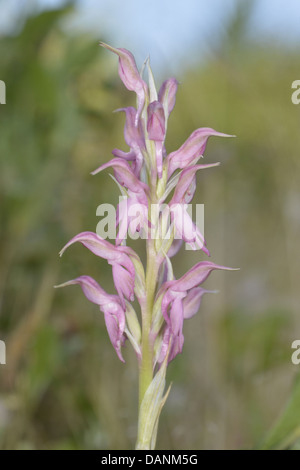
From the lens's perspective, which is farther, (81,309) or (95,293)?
(81,309)

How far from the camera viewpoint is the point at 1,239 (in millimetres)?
936

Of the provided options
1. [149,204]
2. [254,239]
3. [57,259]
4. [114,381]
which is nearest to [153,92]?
[149,204]

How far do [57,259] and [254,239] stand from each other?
78 centimetres

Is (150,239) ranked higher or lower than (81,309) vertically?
higher

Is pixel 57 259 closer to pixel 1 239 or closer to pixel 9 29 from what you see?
pixel 1 239

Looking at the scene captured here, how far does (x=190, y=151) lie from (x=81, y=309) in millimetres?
744

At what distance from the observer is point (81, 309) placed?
1031mm

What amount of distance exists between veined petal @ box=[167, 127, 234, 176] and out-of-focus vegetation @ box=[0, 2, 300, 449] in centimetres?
23

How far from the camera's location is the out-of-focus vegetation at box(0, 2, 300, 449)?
71 cm

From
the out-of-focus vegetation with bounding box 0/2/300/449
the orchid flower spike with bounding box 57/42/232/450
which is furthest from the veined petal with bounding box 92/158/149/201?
the out-of-focus vegetation with bounding box 0/2/300/449

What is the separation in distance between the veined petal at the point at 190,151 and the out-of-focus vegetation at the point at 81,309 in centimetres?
23

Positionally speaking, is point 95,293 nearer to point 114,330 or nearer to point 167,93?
point 114,330

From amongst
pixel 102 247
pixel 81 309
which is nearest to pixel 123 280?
pixel 102 247

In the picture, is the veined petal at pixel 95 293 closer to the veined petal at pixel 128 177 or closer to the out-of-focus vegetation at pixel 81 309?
the veined petal at pixel 128 177
